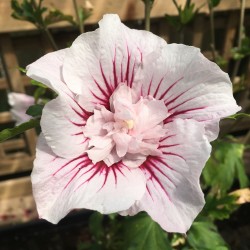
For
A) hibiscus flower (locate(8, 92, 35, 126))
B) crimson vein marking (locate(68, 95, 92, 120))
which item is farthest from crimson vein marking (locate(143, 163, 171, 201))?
hibiscus flower (locate(8, 92, 35, 126))

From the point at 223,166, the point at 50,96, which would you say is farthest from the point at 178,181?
the point at 50,96

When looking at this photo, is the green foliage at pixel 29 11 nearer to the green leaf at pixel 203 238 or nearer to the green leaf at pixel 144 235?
the green leaf at pixel 144 235

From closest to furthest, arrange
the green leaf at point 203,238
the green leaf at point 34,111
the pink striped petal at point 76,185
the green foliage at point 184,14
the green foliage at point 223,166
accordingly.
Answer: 1. the pink striped petal at point 76,185
2. the green leaf at point 34,111
3. the green foliage at point 184,14
4. the green leaf at point 203,238
5. the green foliage at point 223,166

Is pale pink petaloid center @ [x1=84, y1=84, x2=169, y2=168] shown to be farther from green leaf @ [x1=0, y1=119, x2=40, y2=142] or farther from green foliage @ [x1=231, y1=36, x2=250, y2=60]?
green foliage @ [x1=231, y1=36, x2=250, y2=60]

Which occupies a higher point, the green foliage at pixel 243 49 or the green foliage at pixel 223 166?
the green foliage at pixel 243 49

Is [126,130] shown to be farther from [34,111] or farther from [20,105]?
[20,105]

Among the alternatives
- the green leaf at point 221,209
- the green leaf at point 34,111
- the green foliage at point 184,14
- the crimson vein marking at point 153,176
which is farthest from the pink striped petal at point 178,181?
A: the green leaf at point 221,209

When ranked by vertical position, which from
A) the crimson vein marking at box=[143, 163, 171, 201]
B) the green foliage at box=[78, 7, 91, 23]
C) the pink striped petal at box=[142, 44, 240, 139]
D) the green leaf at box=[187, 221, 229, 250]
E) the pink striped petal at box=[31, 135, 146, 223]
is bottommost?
the green leaf at box=[187, 221, 229, 250]

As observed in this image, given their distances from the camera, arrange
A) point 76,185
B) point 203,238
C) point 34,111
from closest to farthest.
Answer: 1. point 76,185
2. point 34,111
3. point 203,238
